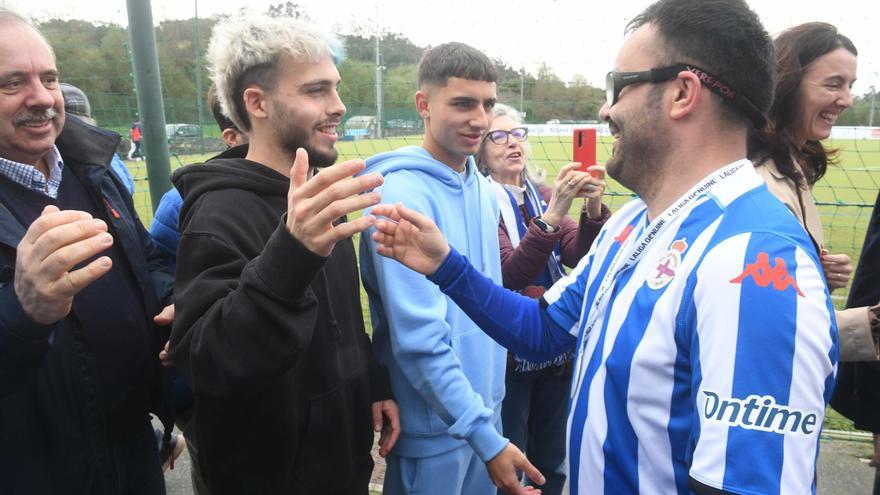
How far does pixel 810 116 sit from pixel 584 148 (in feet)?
3.68

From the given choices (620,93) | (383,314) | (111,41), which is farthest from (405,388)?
(111,41)

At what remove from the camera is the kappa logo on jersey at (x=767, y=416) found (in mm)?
1021

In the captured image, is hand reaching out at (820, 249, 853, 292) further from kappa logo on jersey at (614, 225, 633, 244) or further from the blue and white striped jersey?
the blue and white striped jersey

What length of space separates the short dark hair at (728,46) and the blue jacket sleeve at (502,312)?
0.81 m

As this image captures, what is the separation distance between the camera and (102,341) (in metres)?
1.85

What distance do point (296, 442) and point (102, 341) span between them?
74 cm

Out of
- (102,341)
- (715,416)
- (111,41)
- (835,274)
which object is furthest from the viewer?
(111,41)

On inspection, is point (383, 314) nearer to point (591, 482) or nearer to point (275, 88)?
point (275, 88)

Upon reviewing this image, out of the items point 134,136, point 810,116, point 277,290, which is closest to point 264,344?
point 277,290

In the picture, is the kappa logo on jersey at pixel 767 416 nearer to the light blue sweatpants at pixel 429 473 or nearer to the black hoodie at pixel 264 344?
the black hoodie at pixel 264 344

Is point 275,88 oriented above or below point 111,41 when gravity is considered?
below

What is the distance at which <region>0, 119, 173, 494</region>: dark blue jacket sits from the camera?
4.55ft

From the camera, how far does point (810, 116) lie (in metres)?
2.35

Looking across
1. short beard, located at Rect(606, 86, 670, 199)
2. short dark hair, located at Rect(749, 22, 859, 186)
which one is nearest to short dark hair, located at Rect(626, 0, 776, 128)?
short beard, located at Rect(606, 86, 670, 199)
